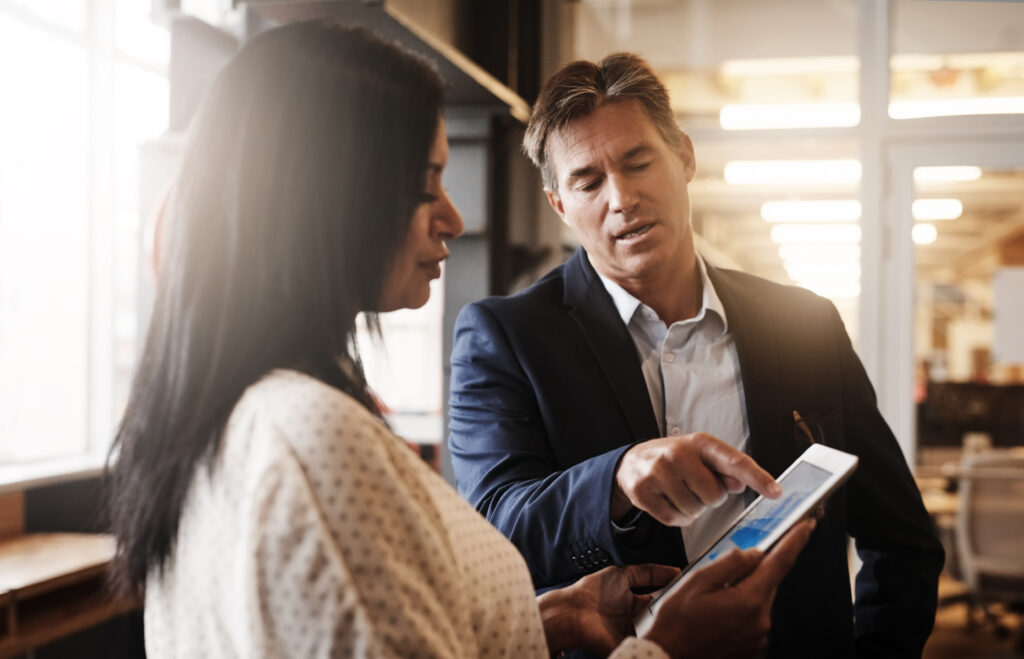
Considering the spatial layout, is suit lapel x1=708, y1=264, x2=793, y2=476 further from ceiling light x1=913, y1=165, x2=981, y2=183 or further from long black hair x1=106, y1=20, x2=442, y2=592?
ceiling light x1=913, y1=165, x2=981, y2=183

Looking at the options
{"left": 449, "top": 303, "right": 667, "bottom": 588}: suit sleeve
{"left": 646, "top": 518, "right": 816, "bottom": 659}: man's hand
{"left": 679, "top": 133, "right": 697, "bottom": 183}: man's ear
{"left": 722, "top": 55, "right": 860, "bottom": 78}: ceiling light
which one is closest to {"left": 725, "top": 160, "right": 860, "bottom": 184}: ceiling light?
{"left": 722, "top": 55, "right": 860, "bottom": 78}: ceiling light

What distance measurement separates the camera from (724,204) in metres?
4.42

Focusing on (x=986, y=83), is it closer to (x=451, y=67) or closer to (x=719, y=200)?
(x=719, y=200)

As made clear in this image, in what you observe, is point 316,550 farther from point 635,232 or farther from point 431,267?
point 635,232

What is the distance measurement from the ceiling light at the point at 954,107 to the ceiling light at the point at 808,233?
60 cm

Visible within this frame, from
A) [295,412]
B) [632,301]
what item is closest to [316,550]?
[295,412]

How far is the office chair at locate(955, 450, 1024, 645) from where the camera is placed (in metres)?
4.07

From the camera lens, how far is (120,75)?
16.0ft

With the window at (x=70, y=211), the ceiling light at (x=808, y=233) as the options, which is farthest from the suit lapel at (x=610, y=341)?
the window at (x=70, y=211)

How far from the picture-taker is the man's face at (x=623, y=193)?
5.17 ft

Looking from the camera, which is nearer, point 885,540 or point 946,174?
point 885,540

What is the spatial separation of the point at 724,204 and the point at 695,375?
3037mm

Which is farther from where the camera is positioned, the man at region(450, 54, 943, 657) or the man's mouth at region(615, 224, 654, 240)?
the man's mouth at region(615, 224, 654, 240)

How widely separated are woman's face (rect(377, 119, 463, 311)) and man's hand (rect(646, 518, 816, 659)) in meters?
0.43
